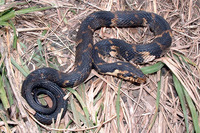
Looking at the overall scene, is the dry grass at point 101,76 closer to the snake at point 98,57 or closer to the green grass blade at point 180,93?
the green grass blade at point 180,93

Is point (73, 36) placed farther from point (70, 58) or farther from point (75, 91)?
point (75, 91)

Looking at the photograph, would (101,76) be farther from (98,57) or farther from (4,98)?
(4,98)

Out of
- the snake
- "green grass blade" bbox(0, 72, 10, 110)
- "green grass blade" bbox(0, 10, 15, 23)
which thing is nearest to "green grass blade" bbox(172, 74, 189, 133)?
the snake

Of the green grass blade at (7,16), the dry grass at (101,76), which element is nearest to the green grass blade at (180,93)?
the dry grass at (101,76)

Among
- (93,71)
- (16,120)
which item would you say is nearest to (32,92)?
(16,120)

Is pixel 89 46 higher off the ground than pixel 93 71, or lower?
higher

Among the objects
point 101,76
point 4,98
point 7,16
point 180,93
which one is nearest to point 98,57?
point 101,76

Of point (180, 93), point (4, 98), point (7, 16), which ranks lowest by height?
point (180, 93)
